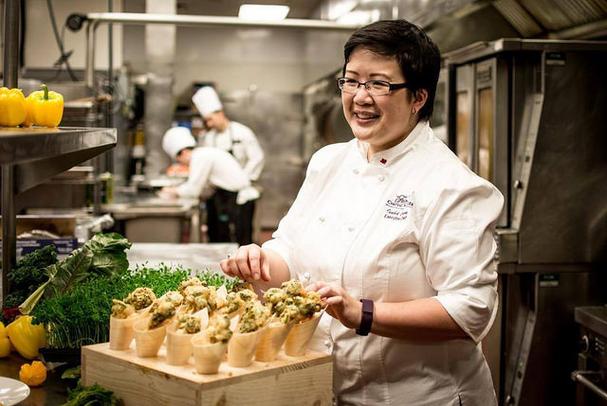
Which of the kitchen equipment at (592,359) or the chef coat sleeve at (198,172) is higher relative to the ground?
the chef coat sleeve at (198,172)

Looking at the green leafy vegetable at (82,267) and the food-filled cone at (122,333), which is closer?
the food-filled cone at (122,333)

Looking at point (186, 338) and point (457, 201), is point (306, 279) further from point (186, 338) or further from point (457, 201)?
point (186, 338)

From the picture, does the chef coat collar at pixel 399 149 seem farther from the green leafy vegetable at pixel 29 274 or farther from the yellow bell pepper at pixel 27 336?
the green leafy vegetable at pixel 29 274

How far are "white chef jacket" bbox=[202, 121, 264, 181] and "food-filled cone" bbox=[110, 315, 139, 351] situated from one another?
25.7ft

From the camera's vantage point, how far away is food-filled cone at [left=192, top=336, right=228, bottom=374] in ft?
5.19

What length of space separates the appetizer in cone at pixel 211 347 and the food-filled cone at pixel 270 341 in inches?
3.2

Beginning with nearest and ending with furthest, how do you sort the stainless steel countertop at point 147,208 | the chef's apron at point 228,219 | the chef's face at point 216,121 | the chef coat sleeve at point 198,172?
1. the stainless steel countertop at point 147,208
2. the chef coat sleeve at point 198,172
3. the chef's apron at point 228,219
4. the chef's face at point 216,121

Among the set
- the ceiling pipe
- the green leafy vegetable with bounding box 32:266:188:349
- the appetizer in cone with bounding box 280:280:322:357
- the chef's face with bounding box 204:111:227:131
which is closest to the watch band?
the appetizer in cone with bounding box 280:280:322:357

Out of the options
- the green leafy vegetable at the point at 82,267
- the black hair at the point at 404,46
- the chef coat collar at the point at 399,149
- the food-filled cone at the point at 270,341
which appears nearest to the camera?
the food-filled cone at the point at 270,341

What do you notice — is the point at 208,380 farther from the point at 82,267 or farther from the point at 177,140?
the point at 177,140

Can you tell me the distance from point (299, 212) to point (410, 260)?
17.5 inches

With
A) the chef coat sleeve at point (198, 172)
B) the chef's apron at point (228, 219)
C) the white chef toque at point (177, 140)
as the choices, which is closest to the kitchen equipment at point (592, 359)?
the chef coat sleeve at point (198, 172)

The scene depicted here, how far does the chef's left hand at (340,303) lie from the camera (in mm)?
1836

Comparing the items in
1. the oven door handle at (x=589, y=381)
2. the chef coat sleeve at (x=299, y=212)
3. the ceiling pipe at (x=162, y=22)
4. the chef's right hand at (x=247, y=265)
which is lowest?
the oven door handle at (x=589, y=381)
